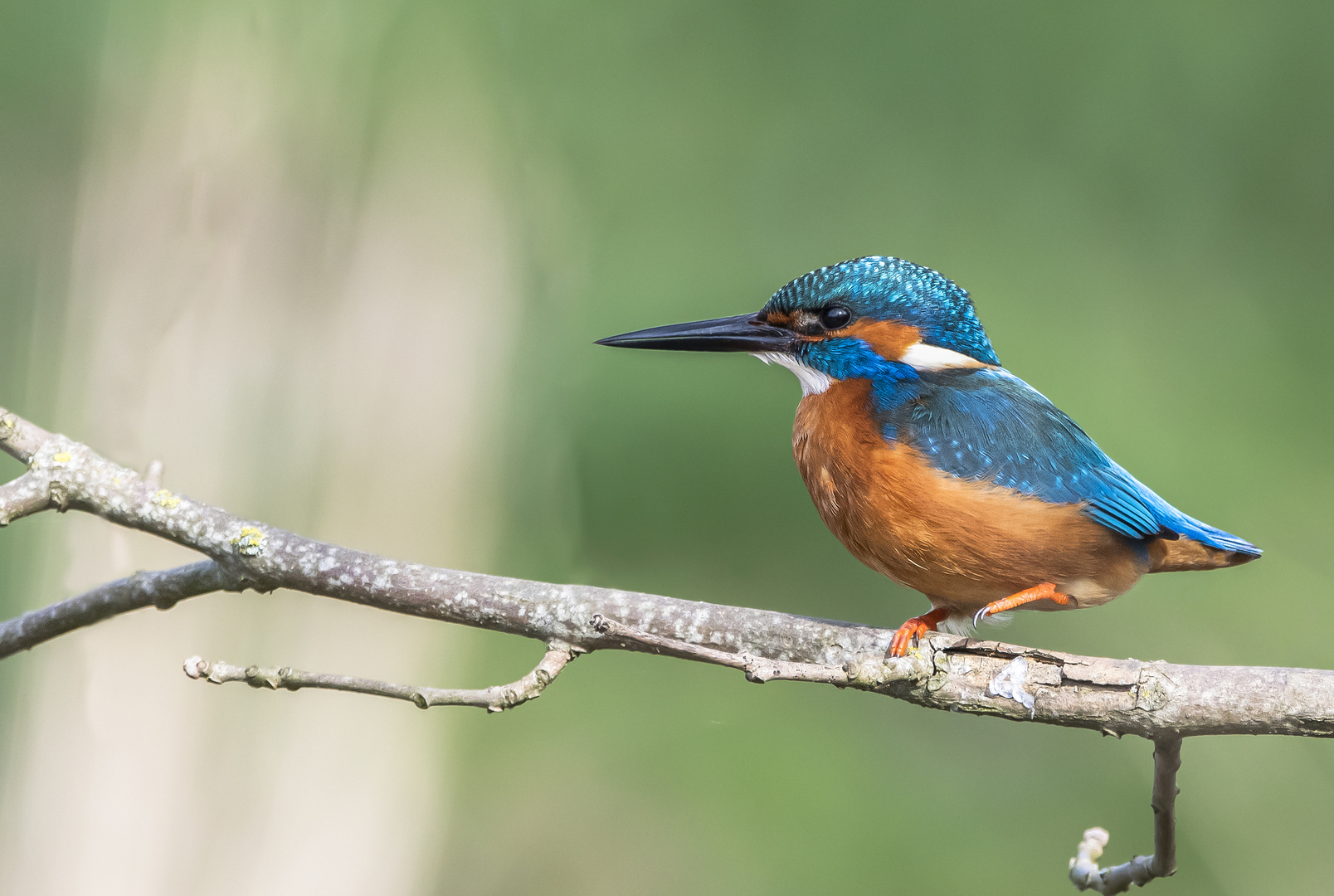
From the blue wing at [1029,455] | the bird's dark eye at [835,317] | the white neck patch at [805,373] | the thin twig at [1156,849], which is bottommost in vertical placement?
the thin twig at [1156,849]

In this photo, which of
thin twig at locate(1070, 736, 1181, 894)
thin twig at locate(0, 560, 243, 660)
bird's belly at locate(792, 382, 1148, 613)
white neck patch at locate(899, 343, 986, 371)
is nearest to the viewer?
thin twig at locate(1070, 736, 1181, 894)

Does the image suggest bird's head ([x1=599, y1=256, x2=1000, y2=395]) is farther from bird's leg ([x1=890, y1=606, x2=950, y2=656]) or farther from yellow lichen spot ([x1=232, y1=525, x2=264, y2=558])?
yellow lichen spot ([x1=232, y1=525, x2=264, y2=558])

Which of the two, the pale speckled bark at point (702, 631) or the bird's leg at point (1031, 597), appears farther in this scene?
the bird's leg at point (1031, 597)

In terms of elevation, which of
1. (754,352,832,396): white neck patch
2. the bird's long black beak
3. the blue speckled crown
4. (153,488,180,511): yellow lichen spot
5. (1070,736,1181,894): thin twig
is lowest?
(1070,736,1181,894): thin twig

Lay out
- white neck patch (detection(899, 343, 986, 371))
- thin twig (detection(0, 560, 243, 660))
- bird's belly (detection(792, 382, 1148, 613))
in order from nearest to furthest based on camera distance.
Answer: thin twig (detection(0, 560, 243, 660)) < bird's belly (detection(792, 382, 1148, 613)) < white neck patch (detection(899, 343, 986, 371))

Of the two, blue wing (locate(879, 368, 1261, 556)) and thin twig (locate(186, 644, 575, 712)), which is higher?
blue wing (locate(879, 368, 1261, 556))

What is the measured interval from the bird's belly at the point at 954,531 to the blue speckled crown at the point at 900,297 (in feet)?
0.90

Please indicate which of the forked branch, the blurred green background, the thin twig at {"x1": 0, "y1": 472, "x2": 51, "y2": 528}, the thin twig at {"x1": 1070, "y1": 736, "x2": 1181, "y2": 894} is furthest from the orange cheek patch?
the blurred green background

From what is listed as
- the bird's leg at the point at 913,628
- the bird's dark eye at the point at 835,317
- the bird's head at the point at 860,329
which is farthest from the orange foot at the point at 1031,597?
the bird's dark eye at the point at 835,317

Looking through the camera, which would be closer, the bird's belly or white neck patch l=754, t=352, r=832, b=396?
the bird's belly

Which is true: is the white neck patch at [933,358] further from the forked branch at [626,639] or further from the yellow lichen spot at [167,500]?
the yellow lichen spot at [167,500]

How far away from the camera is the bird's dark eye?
2.05 m

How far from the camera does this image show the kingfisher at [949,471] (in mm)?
1747

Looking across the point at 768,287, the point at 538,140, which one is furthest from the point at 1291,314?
the point at 538,140
